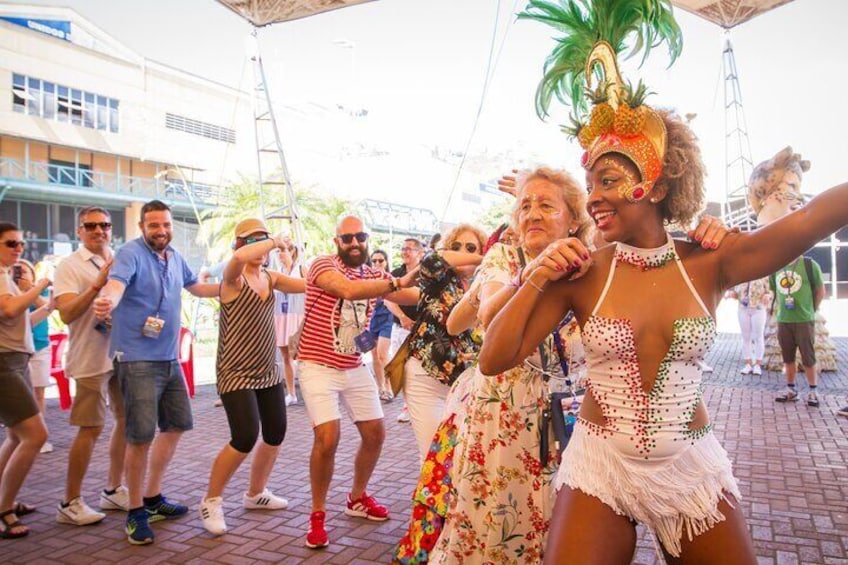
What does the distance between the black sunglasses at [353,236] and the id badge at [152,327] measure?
1.38m

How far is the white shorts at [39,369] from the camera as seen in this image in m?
6.95

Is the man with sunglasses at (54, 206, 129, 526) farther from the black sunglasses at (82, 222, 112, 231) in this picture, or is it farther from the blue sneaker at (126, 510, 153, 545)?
the blue sneaker at (126, 510, 153, 545)

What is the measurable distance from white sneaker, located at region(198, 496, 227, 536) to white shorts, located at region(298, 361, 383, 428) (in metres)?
0.94

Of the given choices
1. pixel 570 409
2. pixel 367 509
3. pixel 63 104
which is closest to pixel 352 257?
pixel 367 509

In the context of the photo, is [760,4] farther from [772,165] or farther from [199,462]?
[199,462]

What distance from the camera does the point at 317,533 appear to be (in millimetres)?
4227

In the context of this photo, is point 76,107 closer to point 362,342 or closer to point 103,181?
point 103,181

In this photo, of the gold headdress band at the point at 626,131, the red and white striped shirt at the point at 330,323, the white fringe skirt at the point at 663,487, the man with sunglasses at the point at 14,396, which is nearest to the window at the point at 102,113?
the man with sunglasses at the point at 14,396

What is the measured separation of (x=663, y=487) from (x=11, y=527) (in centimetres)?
447

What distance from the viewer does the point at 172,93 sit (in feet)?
102

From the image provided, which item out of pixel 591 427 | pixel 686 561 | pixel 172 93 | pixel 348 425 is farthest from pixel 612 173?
pixel 172 93

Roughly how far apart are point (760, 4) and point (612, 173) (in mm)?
14144

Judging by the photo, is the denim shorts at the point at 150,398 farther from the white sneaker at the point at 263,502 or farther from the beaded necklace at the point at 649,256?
the beaded necklace at the point at 649,256

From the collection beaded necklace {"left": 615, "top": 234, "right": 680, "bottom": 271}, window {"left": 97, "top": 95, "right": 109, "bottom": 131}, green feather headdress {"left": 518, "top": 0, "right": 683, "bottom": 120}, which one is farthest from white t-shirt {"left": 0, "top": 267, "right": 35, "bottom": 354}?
window {"left": 97, "top": 95, "right": 109, "bottom": 131}
